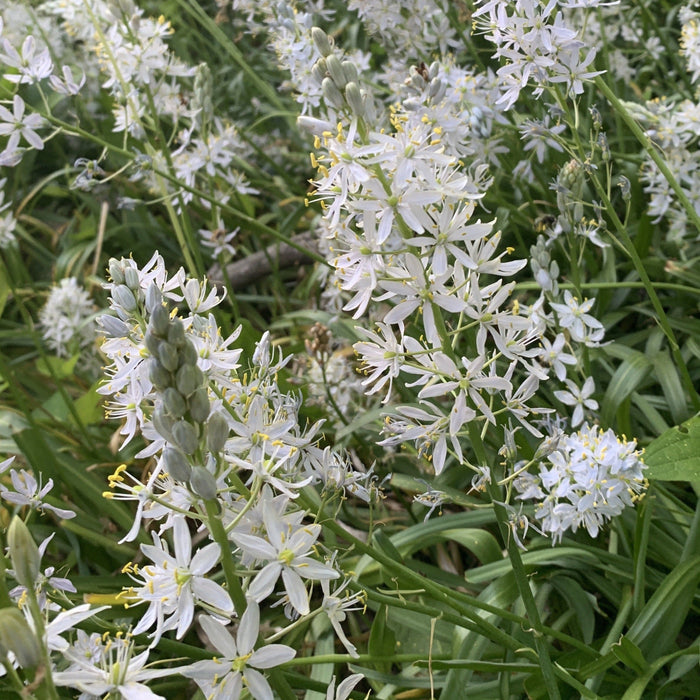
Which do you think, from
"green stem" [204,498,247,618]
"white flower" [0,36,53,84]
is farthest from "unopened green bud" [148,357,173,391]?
"white flower" [0,36,53,84]

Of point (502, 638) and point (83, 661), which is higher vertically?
point (83, 661)

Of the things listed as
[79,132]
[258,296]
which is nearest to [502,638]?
[79,132]

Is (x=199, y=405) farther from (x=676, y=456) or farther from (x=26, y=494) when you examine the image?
(x=676, y=456)

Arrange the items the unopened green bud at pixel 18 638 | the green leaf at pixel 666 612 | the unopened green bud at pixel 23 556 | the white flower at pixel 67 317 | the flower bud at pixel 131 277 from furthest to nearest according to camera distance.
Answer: the white flower at pixel 67 317 < the green leaf at pixel 666 612 < the flower bud at pixel 131 277 < the unopened green bud at pixel 23 556 < the unopened green bud at pixel 18 638

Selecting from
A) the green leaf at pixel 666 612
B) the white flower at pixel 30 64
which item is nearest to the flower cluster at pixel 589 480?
the green leaf at pixel 666 612

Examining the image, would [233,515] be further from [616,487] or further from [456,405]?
[616,487]

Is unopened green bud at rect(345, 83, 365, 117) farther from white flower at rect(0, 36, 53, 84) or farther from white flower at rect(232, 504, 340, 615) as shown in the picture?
white flower at rect(0, 36, 53, 84)

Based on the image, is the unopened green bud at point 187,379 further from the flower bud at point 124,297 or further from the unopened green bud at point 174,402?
the flower bud at point 124,297
